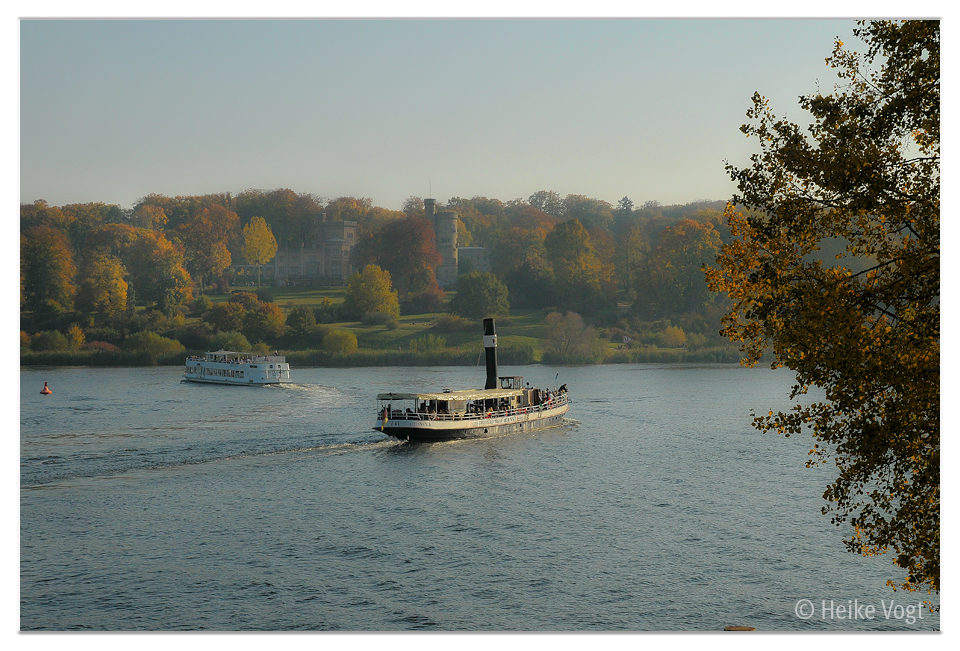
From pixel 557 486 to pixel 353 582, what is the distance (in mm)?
12222

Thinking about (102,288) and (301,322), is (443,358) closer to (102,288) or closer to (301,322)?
(301,322)

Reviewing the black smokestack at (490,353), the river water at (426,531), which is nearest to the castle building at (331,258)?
the black smokestack at (490,353)

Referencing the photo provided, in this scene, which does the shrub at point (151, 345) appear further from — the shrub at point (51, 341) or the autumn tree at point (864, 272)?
the autumn tree at point (864, 272)

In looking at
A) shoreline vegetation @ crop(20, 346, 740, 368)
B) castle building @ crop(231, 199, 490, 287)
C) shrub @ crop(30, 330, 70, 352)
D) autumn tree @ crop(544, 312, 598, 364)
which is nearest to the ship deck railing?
shoreline vegetation @ crop(20, 346, 740, 368)

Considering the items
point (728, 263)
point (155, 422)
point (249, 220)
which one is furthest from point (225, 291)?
point (728, 263)

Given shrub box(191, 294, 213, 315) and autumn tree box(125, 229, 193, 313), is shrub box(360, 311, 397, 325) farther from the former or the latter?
autumn tree box(125, 229, 193, 313)

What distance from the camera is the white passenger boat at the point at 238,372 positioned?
69250 mm

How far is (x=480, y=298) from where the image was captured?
9406 cm

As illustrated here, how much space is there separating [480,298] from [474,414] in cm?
5426

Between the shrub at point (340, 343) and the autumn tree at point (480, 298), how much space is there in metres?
13.7

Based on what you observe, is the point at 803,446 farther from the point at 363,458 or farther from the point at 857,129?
the point at 857,129

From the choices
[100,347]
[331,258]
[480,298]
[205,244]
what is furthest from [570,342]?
[205,244]
